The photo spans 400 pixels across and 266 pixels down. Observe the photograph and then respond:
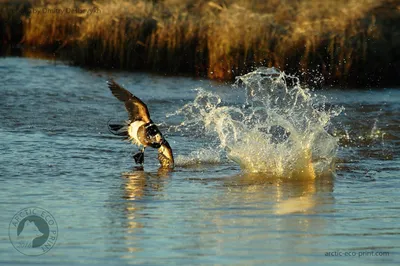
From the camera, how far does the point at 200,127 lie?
1325cm

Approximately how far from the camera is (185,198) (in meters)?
8.25

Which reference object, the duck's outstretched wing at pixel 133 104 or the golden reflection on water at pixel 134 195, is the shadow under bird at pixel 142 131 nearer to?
the duck's outstretched wing at pixel 133 104

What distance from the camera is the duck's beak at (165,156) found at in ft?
33.0

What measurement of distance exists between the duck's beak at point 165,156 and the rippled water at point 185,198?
0.13 m

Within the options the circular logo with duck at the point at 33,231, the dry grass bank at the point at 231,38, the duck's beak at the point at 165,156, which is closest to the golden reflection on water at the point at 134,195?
the duck's beak at the point at 165,156

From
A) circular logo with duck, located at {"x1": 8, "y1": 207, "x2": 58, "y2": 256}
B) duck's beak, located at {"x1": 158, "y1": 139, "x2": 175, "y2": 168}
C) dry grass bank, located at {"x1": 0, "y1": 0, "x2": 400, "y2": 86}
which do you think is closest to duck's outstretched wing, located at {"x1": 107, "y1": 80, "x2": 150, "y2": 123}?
duck's beak, located at {"x1": 158, "y1": 139, "x2": 175, "y2": 168}

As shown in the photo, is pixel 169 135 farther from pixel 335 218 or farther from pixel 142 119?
pixel 335 218

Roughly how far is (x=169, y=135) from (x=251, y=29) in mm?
7124

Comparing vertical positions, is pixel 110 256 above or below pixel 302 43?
below

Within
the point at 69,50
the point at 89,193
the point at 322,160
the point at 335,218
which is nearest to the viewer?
the point at 335,218

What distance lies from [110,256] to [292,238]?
53.6 inches

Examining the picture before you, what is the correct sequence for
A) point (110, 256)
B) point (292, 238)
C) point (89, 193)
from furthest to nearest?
point (89, 193), point (292, 238), point (110, 256)

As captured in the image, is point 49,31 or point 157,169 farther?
point 49,31

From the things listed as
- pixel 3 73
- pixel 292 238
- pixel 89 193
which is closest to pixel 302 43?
pixel 3 73
